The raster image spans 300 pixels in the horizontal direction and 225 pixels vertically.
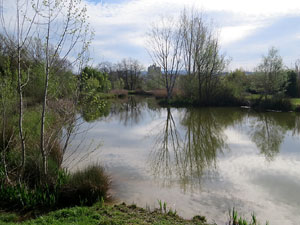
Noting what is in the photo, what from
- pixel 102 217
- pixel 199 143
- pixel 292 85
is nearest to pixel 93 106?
pixel 102 217

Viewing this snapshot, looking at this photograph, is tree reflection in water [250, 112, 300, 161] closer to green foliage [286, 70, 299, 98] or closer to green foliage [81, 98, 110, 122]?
green foliage [81, 98, 110, 122]

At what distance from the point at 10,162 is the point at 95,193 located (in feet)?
6.79

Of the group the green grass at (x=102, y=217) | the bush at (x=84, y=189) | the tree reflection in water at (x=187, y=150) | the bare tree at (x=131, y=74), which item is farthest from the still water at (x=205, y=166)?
the bare tree at (x=131, y=74)

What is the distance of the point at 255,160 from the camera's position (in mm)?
8055

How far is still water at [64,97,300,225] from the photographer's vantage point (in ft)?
16.4

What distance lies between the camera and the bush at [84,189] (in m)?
4.58

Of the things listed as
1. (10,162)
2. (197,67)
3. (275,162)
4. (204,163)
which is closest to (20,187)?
(10,162)

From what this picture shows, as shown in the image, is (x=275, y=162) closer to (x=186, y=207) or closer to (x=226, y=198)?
(x=226, y=198)

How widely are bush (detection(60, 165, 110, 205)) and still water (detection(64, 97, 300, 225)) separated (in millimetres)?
640

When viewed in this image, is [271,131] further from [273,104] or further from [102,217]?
[102,217]

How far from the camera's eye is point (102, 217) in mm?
3873

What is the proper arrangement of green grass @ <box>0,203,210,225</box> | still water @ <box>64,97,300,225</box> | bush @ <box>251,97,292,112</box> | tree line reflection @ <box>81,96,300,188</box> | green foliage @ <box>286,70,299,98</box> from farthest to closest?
green foliage @ <box>286,70,299,98</box> → bush @ <box>251,97,292,112</box> → tree line reflection @ <box>81,96,300,188</box> → still water @ <box>64,97,300,225</box> → green grass @ <box>0,203,210,225</box>

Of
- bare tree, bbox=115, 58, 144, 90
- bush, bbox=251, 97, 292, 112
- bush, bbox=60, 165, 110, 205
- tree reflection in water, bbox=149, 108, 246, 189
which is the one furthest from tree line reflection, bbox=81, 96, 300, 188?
bare tree, bbox=115, 58, 144, 90

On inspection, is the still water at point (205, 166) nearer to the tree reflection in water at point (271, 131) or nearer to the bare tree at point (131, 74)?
the tree reflection in water at point (271, 131)
